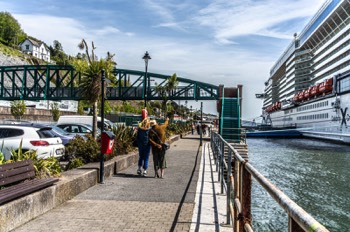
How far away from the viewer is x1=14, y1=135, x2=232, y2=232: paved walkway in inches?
230

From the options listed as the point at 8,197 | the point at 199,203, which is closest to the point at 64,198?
the point at 8,197

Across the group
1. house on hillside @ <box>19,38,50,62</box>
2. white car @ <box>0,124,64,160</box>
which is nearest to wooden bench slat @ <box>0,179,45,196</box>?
white car @ <box>0,124,64,160</box>

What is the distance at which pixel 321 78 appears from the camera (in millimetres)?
70812

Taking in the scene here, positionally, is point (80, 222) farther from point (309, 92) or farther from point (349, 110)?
point (309, 92)

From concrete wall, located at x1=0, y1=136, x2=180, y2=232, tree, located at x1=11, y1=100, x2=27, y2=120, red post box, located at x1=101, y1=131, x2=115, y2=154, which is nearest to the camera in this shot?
concrete wall, located at x1=0, y1=136, x2=180, y2=232

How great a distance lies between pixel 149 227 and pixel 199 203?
6.18ft

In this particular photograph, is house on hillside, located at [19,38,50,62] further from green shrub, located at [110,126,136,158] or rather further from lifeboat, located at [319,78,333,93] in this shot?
green shrub, located at [110,126,136,158]

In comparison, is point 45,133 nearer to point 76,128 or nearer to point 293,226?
point 76,128

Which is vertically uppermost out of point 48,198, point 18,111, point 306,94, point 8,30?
point 8,30

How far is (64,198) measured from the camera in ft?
24.5

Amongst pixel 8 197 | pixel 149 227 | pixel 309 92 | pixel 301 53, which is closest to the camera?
pixel 8 197

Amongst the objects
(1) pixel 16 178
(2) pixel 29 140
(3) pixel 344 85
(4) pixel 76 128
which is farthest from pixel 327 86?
(1) pixel 16 178

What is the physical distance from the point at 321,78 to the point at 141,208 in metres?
70.1

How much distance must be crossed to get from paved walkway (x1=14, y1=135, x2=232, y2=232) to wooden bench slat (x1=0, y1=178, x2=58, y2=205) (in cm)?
48
